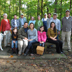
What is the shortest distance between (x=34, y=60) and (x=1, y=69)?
138 centimetres

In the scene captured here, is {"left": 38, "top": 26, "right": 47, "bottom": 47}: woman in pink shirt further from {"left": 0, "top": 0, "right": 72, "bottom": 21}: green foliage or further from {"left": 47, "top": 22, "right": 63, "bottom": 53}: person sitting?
{"left": 0, "top": 0, "right": 72, "bottom": 21}: green foliage

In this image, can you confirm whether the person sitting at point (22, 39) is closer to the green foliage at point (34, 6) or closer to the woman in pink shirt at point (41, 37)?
the woman in pink shirt at point (41, 37)

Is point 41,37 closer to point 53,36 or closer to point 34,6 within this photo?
point 53,36

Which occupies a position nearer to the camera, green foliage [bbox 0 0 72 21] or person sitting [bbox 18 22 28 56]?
person sitting [bbox 18 22 28 56]

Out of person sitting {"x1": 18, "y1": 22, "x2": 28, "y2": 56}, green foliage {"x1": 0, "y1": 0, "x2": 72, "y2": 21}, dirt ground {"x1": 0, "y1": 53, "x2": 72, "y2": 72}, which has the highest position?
green foliage {"x1": 0, "y1": 0, "x2": 72, "y2": 21}

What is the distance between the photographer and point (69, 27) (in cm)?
467

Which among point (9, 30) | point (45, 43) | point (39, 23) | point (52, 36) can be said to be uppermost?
point (39, 23)

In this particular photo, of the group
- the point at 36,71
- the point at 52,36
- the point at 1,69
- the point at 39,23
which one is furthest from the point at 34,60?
the point at 39,23

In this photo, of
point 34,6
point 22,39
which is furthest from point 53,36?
point 34,6

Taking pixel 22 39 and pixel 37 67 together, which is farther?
pixel 22 39

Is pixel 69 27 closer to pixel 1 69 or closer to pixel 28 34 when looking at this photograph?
pixel 28 34

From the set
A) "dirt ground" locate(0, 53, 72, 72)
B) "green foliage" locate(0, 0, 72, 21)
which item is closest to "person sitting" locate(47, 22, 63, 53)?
"dirt ground" locate(0, 53, 72, 72)

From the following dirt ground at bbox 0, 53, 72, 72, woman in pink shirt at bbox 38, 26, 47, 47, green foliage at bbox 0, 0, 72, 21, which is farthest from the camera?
green foliage at bbox 0, 0, 72, 21

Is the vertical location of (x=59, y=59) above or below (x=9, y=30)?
below
